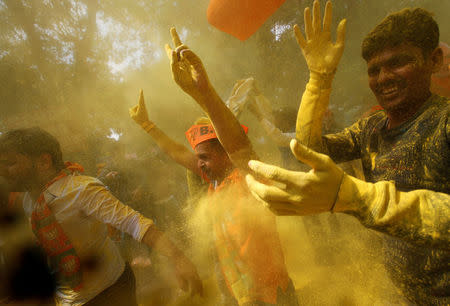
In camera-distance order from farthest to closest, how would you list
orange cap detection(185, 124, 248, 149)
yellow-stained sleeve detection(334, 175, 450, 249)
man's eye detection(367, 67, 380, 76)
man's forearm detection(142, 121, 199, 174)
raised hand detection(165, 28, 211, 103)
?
man's forearm detection(142, 121, 199, 174) → orange cap detection(185, 124, 248, 149) → raised hand detection(165, 28, 211, 103) → man's eye detection(367, 67, 380, 76) → yellow-stained sleeve detection(334, 175, 450, 249)

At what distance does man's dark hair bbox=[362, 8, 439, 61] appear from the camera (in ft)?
3.19

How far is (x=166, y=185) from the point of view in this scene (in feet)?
18.0

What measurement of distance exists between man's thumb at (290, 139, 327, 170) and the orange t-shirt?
3.49 feet

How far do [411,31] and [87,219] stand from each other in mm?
2751

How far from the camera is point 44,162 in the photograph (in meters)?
1.69

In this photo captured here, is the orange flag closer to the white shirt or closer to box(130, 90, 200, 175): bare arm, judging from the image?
box(130, 90, 200, 175): bare arm

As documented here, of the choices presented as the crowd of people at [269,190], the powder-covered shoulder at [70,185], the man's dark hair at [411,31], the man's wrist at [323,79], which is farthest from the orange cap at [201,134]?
the man's dark hair at [411,31]

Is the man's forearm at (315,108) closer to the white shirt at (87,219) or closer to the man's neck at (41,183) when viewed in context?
the white shirt at (87,219)

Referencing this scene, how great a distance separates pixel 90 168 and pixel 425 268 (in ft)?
18.9

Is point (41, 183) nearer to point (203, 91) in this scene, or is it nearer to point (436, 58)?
point (203, 91)

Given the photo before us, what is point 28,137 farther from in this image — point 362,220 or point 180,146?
point 362,220

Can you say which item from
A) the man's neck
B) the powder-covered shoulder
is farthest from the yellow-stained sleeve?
the man's neck

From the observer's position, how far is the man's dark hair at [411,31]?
3.19ft

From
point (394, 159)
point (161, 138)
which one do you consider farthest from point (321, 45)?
point (161, 138)
